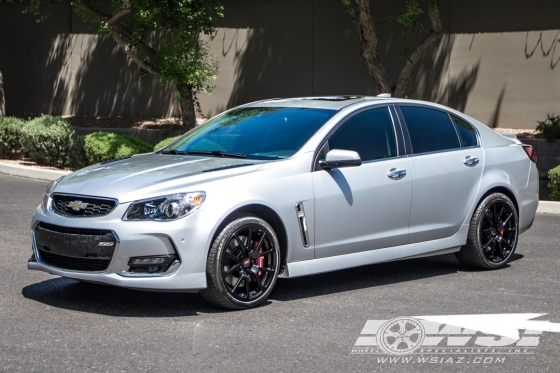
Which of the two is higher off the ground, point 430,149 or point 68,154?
point 430,149

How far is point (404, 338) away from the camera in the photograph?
668cm

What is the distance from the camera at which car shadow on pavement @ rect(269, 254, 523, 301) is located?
8.30 m

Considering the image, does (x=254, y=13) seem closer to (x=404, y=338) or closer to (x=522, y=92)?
(x=522, y=92)

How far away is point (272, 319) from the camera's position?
7.17 meters

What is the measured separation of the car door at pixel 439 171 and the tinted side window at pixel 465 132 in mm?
13

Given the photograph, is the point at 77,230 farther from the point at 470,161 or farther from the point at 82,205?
the point at 470,161

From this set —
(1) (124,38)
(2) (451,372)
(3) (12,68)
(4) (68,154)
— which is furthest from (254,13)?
(2) (451,372)

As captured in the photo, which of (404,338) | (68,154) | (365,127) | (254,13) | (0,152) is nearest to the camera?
(404,338)

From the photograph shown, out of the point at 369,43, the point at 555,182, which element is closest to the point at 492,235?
the point at 555,182

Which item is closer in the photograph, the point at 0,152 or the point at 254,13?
the point at 0,152

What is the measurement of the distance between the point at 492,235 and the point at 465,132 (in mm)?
1017

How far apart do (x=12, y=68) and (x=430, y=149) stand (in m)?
→ 21.3

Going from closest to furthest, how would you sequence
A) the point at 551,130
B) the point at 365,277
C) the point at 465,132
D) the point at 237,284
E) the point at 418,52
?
the point at 237,284 → the point at 365,277 → the point at 465,132 → the point at 551,130 → the point at 418,52

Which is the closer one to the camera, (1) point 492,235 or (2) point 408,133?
(2) point 408,133
